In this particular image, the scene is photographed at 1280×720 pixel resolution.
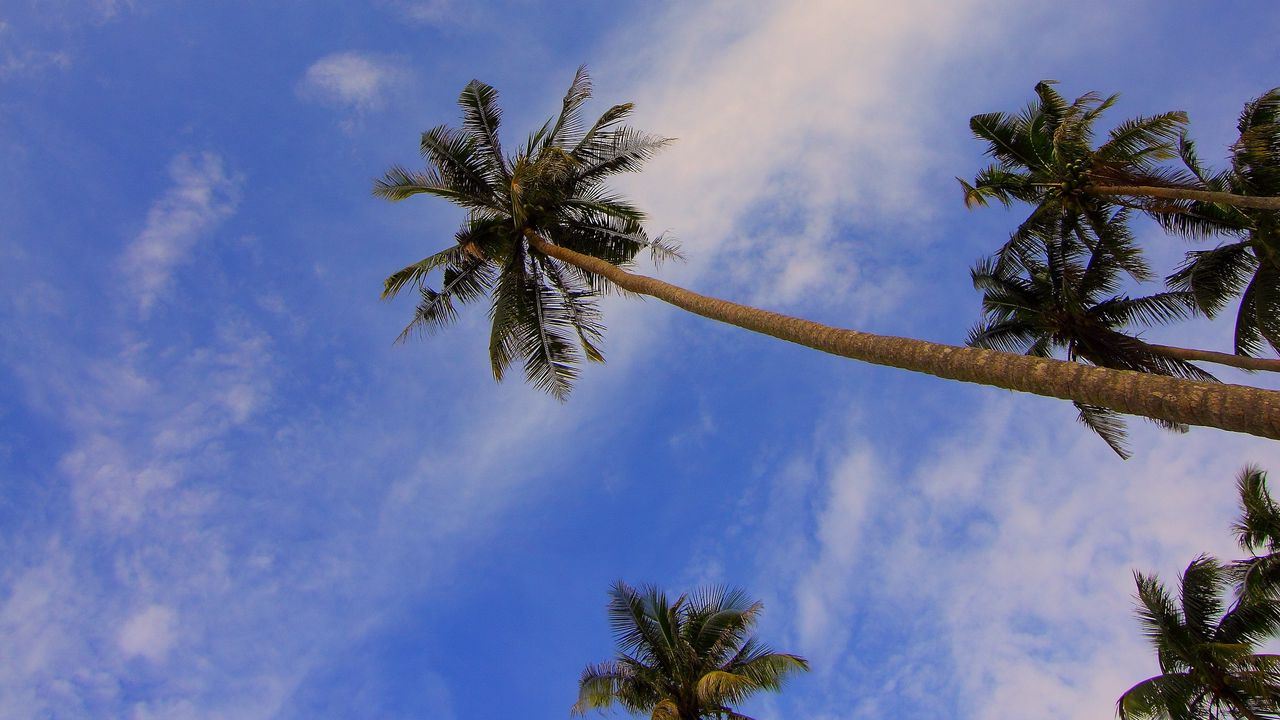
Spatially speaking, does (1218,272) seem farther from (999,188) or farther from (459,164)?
(459,164)

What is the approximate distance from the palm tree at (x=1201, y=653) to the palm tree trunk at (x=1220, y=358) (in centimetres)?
450

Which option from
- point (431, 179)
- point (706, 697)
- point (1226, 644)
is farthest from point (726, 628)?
point (431, 179)

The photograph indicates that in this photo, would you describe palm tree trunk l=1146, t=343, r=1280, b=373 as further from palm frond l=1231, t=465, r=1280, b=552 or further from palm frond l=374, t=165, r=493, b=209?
palm frond l=374, t=165, r=493, b=209

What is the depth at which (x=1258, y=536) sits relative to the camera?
15609 mm

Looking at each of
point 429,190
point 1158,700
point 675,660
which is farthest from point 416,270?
point 1158,700

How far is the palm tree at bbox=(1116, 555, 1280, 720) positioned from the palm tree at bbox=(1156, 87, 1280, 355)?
5.54 metres

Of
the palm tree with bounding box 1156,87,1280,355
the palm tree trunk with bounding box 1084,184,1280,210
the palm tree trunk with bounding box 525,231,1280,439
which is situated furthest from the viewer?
the palm tree with bounding box 1156,87,1280,355

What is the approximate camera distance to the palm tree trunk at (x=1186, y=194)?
11797 millimetres

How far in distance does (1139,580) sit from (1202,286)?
262 inches

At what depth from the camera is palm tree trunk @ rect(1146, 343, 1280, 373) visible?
12.9 meters

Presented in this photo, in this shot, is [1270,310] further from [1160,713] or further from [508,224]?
[508,224]

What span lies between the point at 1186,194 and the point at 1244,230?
3.32 metres

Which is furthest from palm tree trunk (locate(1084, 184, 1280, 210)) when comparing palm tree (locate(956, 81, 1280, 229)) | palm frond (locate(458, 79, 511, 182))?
palm frond (locate(458, 79, 511, 182))

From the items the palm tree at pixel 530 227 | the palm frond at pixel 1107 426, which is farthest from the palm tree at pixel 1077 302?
the palm tree at pixel 530 227
